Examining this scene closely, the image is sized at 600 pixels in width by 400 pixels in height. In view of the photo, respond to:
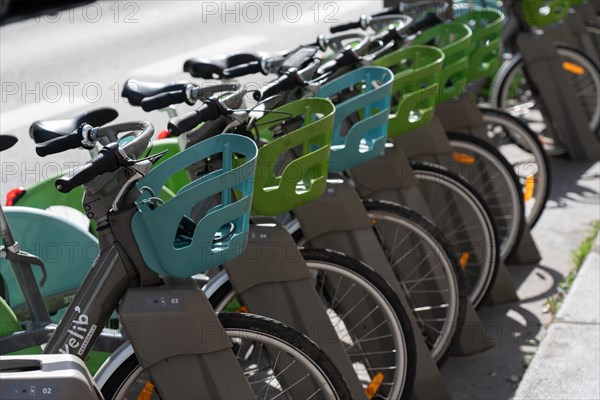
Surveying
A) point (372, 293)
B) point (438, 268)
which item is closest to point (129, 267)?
point (372, 293)

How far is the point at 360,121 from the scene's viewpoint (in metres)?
4.10

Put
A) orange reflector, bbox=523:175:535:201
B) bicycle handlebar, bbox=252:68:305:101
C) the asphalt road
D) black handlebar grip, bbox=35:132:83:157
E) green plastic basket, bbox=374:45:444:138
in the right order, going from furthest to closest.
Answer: the asphalt road < orange reflector, bbox=523:175:535:201 < green plastic basket, bbox=374:45:444:138 < bicycle handlebar, bbox=252:68:305:101 < black handlebar grip, bbox=35:132:83:157

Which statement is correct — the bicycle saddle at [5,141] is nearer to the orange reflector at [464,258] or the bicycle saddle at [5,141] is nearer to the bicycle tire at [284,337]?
the bicycle tire at [284,337]

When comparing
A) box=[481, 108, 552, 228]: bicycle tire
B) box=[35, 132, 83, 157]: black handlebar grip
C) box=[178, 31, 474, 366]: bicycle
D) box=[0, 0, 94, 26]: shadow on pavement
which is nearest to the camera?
box=[35, 132, 83, 157]: black handlebar grip

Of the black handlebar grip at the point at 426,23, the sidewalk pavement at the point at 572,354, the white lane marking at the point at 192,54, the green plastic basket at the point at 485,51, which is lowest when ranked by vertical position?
the white lane marking at the point at 192,54

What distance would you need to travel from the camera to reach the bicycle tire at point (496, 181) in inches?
216

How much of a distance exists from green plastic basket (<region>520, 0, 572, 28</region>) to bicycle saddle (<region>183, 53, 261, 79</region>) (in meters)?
2.93

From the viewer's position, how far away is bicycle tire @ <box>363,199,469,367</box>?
14.4 feet

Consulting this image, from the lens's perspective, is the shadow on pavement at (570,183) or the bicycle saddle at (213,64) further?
the shadow on pavement at (570,183)

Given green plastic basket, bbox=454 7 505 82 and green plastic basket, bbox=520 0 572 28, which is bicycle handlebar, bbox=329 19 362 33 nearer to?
green plastic basket, bbox=454 7 505 82

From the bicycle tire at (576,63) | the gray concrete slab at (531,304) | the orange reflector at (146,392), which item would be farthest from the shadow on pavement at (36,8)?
the orange reflector at (146,392)

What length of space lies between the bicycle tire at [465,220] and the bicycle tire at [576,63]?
2414 millimetres

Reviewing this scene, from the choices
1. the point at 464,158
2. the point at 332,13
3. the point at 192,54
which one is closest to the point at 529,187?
the point at 464,158

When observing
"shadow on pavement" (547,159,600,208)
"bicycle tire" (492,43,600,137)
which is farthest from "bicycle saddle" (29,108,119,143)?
"bicycle tire" (492,43,600,137)
